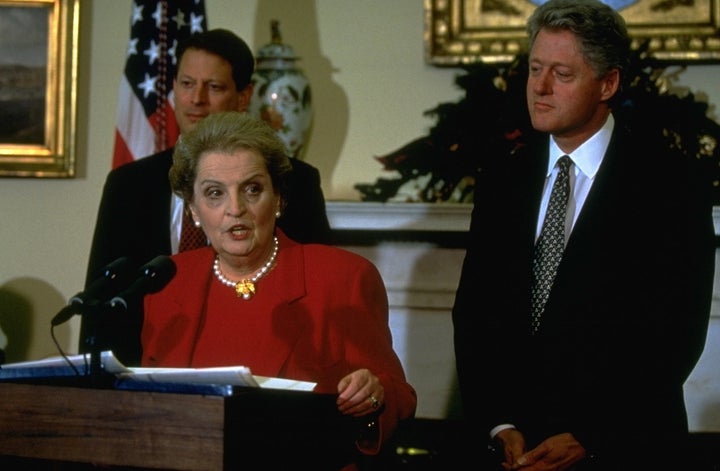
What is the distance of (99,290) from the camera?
1.92 meters

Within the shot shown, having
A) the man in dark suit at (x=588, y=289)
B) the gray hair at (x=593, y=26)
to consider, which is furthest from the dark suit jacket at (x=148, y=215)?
the gray hair at (x=593, y=26)

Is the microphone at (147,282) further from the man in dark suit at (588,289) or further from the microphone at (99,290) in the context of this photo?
the man in dark suit at (588,289)

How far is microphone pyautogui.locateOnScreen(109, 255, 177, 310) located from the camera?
A: 1910 mm

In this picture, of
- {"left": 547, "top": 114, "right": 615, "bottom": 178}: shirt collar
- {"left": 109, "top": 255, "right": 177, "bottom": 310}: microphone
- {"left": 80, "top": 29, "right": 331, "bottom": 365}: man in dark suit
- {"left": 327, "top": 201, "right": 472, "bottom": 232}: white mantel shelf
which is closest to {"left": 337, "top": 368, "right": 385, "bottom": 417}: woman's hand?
{"left": 109, "top": 255, "right": 177, "bottom": 310}: microphone

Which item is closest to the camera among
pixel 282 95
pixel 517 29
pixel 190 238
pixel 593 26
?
pixel 593 26

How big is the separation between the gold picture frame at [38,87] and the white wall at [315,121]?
8cm

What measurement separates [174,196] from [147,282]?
5.19ft

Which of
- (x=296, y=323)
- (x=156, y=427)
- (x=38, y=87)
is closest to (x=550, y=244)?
(x=296, y=323)

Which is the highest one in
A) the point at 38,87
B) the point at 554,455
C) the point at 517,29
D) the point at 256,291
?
the point at 517,29

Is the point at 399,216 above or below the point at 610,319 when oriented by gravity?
above

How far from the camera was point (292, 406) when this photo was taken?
1927mm

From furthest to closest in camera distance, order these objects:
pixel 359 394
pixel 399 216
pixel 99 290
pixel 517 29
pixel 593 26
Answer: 1. pixel 517 29
2. pixel 399 216
3. pixel 593 26
4. pixel 359 394
5. pixel 99 290

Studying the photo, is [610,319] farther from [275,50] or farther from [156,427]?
[275,50]

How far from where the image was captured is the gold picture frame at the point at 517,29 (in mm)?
4617
